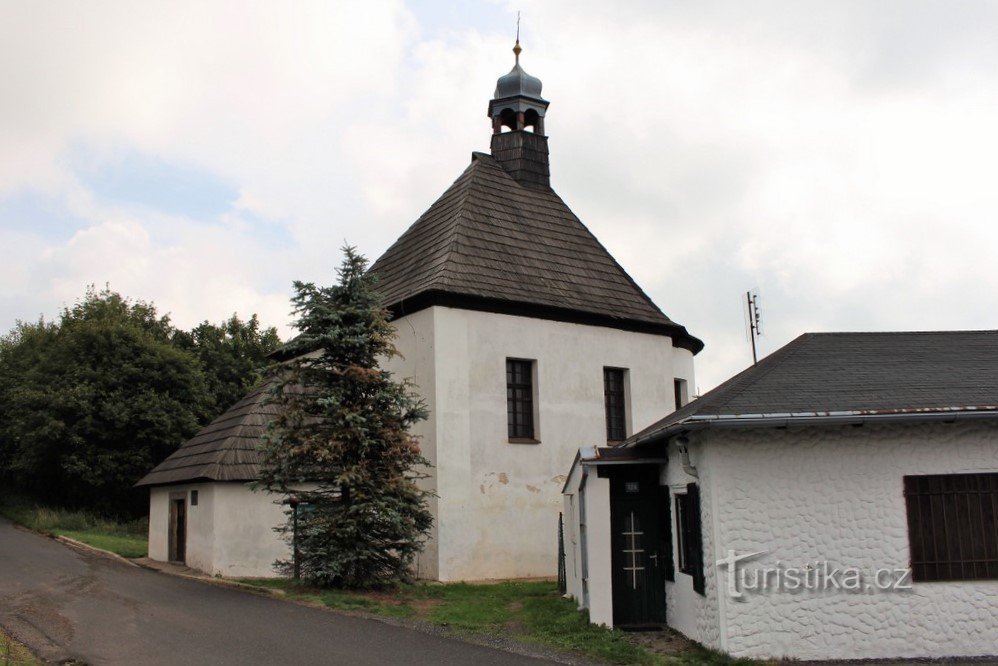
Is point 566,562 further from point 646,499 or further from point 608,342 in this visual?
point 608,342

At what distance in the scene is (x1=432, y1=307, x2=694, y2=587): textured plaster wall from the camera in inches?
708

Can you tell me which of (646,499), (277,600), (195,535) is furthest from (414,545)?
(195,535)

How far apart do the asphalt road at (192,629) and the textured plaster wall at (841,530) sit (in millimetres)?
2829

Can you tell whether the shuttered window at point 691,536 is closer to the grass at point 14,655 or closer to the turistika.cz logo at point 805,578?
the turistika.cz logo at point 805,578

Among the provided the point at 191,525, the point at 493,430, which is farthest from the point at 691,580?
the point at 191,525

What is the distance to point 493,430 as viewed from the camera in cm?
1886

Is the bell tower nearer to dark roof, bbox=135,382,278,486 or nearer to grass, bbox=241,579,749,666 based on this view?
dark roof, bbox=135,382,278,486

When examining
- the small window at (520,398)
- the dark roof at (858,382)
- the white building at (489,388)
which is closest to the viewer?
the dark roof at (858,382)

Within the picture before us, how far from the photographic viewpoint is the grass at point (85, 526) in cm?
2495

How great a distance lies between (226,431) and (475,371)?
6222 mm

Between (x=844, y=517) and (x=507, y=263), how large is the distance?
468 inches

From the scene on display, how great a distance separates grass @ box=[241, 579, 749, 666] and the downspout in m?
2.10

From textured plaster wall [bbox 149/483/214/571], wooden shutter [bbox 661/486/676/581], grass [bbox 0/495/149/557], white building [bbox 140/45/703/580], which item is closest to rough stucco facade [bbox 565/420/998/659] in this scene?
wooden shutter [bbox 661/486/676/581]

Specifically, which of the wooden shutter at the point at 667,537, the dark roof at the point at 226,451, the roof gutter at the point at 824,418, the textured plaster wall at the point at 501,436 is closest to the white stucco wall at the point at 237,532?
the dark roof at the point at 226,451
